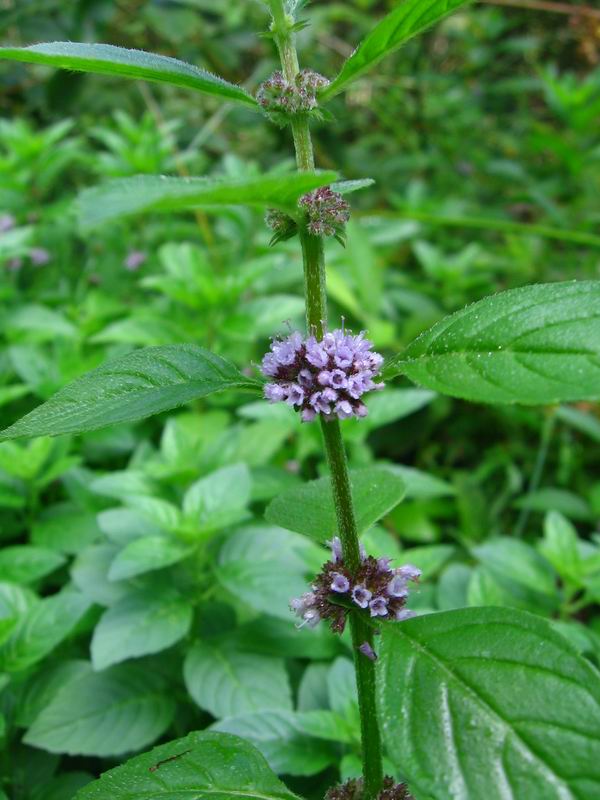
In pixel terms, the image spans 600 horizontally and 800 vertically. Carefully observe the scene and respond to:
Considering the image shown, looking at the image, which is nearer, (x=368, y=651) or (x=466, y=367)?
(x=466, y=367)

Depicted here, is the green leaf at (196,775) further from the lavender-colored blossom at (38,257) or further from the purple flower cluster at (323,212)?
the lavender-colored blossom at (38,257)

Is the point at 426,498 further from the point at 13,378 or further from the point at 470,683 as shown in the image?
the point at 470,683

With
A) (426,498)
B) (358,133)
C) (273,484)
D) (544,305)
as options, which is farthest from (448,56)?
(544,305)

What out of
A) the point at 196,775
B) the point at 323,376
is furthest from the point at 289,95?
the point at 196,775

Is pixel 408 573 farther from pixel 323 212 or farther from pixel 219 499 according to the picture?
pixel 219 499

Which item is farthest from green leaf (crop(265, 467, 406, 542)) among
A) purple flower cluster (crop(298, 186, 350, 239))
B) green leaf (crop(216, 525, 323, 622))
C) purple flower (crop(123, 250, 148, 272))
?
purple flower (crop(123, 250, 148, 272))

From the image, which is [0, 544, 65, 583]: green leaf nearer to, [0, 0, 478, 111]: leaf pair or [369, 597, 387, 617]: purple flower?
[369, 597, 387, 617]: purple flower
